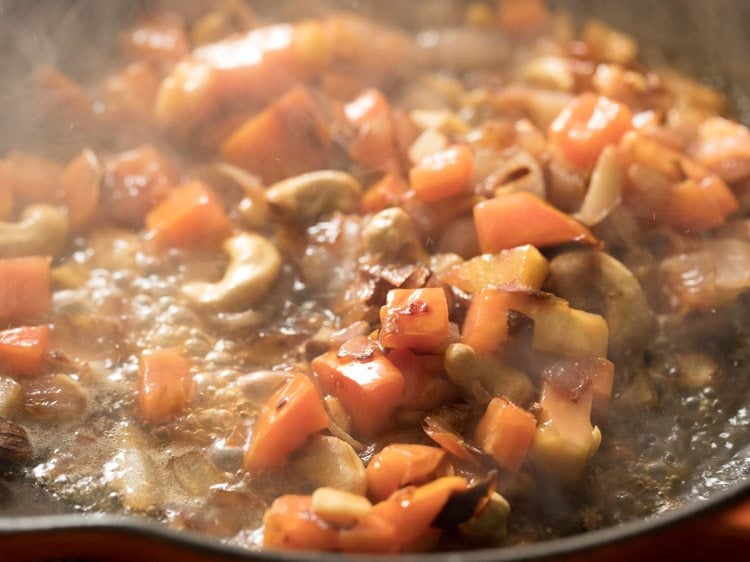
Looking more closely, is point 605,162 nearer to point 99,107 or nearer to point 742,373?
point 742,373

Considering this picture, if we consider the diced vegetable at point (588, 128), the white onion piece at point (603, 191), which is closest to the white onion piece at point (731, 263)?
the white onion piece at point (603, 191)

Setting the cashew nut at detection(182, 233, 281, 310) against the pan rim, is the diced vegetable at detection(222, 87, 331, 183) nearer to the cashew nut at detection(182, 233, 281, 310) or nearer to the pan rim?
the cashew nut at detection(182, 233, 281, 310)

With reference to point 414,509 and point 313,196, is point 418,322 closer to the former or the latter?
point 414,509

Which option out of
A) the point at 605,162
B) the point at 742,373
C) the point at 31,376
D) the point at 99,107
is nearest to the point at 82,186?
the point at 99,107

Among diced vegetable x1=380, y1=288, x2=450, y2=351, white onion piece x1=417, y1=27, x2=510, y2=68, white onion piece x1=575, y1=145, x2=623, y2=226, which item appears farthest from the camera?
white onion piece x1=417, y1=27, x2=510, y2=68

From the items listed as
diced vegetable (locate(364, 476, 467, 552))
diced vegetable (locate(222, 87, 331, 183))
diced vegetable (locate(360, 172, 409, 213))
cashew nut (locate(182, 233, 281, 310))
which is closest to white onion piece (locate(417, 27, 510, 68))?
diced vegetable (locate(222, 87, 331, 183))

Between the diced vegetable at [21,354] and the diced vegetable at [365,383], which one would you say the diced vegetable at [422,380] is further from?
the diced vegetable at [21,354]

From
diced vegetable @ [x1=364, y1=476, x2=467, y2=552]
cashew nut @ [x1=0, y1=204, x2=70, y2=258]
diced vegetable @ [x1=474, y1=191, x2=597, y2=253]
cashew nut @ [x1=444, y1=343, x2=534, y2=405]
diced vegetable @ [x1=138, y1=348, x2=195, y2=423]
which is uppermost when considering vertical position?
diced vegetable @ [x1=474, y1=191, x2=597, y2=253]
